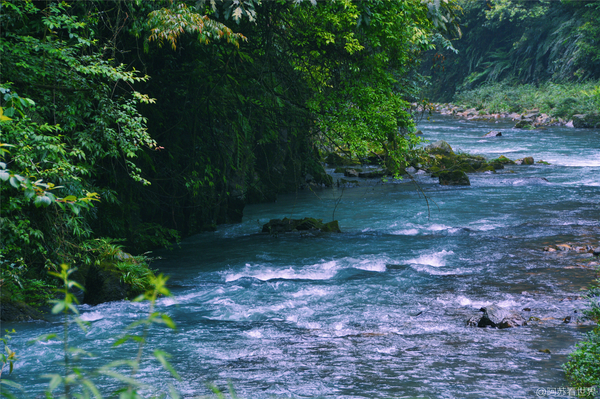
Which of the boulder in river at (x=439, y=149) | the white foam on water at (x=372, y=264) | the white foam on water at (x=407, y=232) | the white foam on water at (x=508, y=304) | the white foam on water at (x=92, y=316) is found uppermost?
the boulder in river at (x=439, y=149)

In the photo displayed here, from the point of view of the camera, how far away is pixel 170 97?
1053cm

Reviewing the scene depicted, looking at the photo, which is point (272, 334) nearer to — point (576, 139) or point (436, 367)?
point (436, 367)

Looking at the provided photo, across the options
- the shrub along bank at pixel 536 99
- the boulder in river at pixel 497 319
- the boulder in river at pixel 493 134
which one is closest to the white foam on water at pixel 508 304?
the boulder in river at pixel 497 319

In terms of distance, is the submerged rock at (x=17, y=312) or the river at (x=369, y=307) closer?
the river at (x=369, y=307)

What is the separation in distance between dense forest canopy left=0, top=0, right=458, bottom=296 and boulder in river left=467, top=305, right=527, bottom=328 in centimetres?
369

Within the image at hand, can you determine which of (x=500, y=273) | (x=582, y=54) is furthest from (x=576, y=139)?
(x=500, y=273)

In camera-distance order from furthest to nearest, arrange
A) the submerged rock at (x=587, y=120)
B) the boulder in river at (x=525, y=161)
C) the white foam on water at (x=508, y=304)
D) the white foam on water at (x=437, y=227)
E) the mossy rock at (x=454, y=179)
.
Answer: the submerged rock at (x=587, y=120)
the boulder in river at (x=525, y=161)
the mossy rock at (x=454, y=179)
the white foam on water at (x=437, y=227)
the white foam on water at (x=508, y=304)

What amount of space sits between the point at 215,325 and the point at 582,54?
39357 mm

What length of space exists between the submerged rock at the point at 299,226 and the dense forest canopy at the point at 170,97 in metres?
1.29

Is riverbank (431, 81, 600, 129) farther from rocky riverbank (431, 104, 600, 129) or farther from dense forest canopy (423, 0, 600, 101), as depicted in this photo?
dense forest canopy (423, 0, 600, 101)

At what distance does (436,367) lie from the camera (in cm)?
516

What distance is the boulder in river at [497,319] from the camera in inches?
245

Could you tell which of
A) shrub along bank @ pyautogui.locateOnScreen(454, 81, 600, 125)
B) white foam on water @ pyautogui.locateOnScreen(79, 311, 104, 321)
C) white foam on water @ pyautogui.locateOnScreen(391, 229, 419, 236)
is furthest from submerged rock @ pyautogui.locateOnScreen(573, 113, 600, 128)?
white foam on water @ pyautogui.locateOnScreen(79, 311, 104, 321)

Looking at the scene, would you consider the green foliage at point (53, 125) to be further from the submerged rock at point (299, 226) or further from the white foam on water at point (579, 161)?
the white foam on water at point (579, 161)
